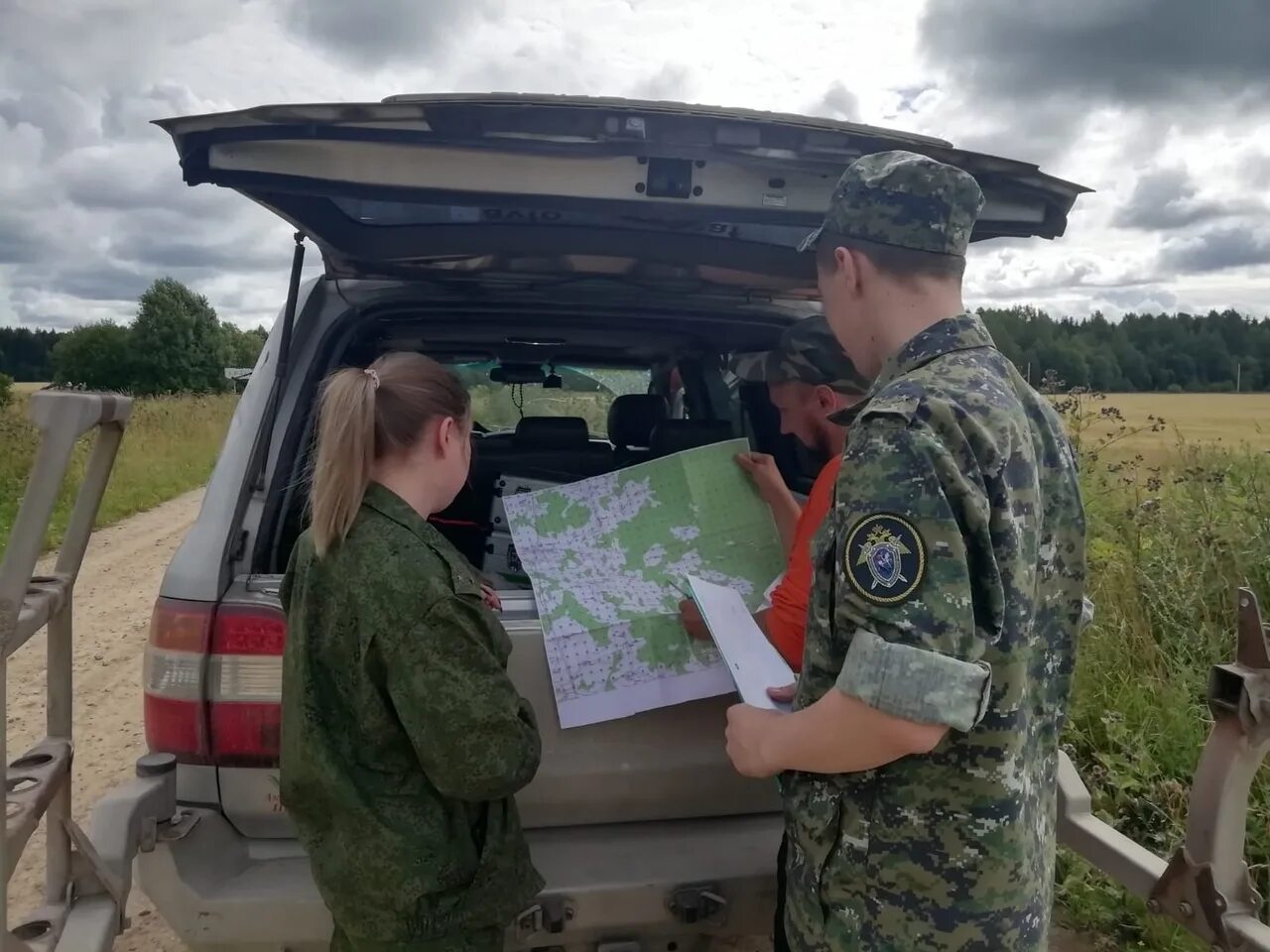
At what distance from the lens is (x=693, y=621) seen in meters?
1.98

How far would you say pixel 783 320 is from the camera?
3.08 meters

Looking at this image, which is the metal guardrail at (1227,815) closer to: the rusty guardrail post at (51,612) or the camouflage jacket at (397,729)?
the camouflage jacket at (397,729)

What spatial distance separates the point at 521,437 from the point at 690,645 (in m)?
1.98

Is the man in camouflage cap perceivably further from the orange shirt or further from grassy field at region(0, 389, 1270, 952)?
grassy field at region(0, 389, 1270, 952)

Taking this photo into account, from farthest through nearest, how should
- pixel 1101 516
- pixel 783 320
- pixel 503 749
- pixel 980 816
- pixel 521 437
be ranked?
pixel 1101 516
pixel 521 437
pixel 783 320
pixel 503 749
pixel 980 816

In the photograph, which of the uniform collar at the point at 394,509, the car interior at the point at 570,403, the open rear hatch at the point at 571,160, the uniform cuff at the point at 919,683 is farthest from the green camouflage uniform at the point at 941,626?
the car interior at the point at 570,403

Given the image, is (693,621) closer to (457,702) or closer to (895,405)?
(457,702)

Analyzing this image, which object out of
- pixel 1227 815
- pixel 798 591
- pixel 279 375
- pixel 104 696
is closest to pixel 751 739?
pixel 798 591

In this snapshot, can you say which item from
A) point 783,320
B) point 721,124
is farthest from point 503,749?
point 783,320

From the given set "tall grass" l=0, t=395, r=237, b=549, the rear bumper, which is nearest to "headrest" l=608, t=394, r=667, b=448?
the rear bumper

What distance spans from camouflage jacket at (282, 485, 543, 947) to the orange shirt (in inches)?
19.9

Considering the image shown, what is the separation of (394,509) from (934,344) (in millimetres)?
889

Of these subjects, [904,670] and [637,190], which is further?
[637,190]

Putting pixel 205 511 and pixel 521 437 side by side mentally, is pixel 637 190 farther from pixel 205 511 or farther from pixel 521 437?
pixel 521 437
